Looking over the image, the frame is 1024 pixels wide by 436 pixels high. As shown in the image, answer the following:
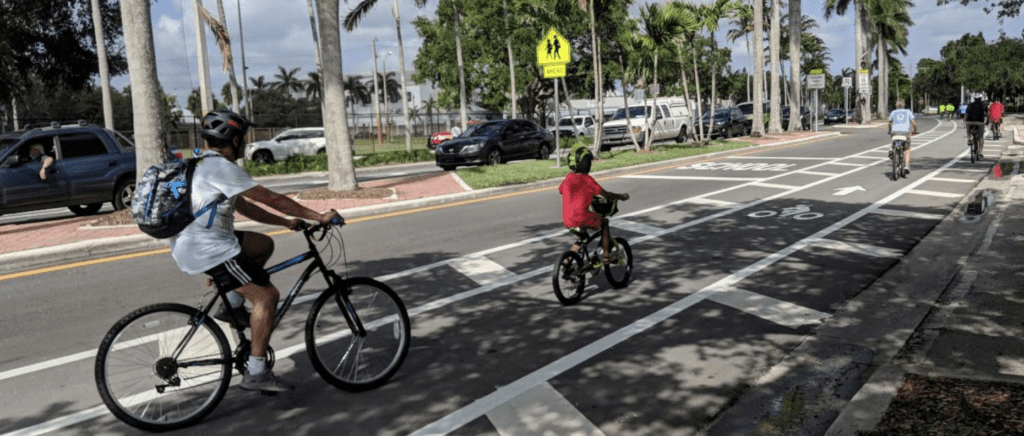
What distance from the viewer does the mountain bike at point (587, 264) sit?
6.52 meters

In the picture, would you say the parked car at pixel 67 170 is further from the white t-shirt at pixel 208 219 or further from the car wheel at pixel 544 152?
the car wheel at pixel 544 152

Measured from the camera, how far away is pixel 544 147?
25734mm

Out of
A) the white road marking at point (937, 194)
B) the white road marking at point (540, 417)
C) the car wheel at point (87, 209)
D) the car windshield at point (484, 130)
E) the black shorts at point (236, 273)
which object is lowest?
the white road marking at point (540, 417)

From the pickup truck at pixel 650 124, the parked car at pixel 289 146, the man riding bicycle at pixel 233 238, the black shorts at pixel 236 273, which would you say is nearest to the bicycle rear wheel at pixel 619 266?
the man riding bicycle at pixel 233 238

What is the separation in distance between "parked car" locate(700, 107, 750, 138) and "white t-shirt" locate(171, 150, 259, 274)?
1244 inches

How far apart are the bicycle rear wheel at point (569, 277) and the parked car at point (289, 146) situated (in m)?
26.8

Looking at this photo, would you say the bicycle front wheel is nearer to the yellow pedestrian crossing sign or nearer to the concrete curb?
the concrete curb

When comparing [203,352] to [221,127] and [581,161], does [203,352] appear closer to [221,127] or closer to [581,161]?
[221,127]

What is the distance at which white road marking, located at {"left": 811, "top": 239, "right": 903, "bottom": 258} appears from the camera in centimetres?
841

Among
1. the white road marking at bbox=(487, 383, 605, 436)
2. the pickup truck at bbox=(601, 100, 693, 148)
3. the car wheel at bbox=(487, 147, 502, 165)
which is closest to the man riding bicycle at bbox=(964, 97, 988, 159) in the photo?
the pickup truck at bbox=(601, 100, 693, 148)

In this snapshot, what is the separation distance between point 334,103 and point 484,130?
9926mm

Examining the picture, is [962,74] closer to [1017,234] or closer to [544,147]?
[544,147]

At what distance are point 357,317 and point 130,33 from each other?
906cm

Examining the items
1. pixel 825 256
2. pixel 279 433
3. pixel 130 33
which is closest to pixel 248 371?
pixel 279 433
